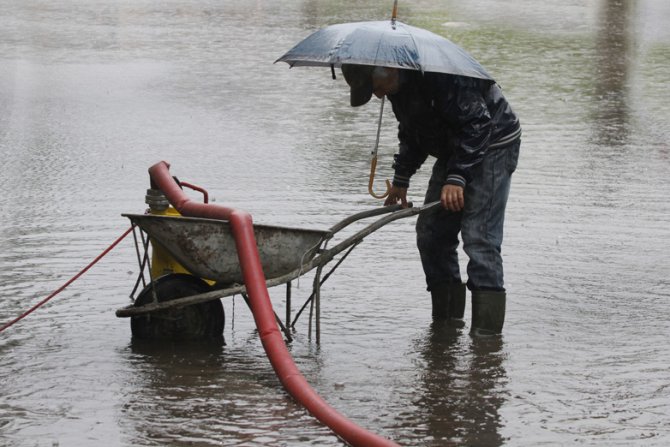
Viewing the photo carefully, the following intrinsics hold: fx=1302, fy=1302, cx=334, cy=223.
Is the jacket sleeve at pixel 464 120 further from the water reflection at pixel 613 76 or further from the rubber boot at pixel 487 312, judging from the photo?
the water reflection at pixel 613 76

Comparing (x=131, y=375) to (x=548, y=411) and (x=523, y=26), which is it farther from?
(x=523, y=26)

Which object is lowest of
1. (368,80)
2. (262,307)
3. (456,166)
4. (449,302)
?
(449,302)

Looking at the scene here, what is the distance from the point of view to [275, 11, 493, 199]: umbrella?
218 inches

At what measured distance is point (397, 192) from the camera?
6.42 metres

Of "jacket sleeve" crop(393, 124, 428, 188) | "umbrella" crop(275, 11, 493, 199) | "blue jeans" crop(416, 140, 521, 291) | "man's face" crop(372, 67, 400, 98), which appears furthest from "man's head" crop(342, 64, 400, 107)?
"blue jeans" crop(416, 140, 521, 291)

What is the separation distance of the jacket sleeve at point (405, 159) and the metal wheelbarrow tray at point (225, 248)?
0.64 meters

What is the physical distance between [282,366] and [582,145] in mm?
6742

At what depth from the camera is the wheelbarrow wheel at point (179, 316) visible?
227 inches

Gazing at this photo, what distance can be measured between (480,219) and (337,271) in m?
1.47

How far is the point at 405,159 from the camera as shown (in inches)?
249

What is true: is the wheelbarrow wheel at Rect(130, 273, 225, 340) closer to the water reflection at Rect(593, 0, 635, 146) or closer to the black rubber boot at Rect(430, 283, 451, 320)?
the black rubber boot at Rect(430, 283, 451, 320)

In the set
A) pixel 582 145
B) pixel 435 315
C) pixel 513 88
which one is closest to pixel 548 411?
pixel 435 315

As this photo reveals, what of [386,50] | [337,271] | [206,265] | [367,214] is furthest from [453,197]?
[337,271]

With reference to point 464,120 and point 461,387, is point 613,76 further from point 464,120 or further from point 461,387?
point 461,387
